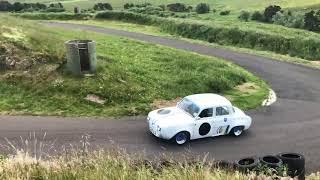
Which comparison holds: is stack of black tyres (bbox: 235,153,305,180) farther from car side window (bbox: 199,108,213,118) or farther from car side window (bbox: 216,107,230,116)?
car side window (bbox: 216,107,230,116)

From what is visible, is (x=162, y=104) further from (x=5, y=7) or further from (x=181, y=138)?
(x=5, y=7)

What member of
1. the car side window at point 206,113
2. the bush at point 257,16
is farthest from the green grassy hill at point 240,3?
the car side window at point 206,113

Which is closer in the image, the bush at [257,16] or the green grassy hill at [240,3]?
the bush at [257,16]

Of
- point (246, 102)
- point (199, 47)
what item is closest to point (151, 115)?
point (246, 102)

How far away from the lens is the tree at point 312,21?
57469mm

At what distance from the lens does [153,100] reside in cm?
2747

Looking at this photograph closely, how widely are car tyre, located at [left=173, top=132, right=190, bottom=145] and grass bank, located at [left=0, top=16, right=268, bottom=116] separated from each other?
4457 mm

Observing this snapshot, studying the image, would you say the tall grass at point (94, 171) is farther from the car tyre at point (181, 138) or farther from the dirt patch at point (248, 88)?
the dirt patch at point (248, 88)

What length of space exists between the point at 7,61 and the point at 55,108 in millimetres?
5741

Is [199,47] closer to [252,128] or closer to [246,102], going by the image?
[246,102]

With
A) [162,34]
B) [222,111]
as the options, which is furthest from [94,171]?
[162,34]

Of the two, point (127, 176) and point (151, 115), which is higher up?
point (127, 176)

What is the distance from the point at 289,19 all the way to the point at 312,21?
13.1 ft

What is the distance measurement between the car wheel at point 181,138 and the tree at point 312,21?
40.0 metres
